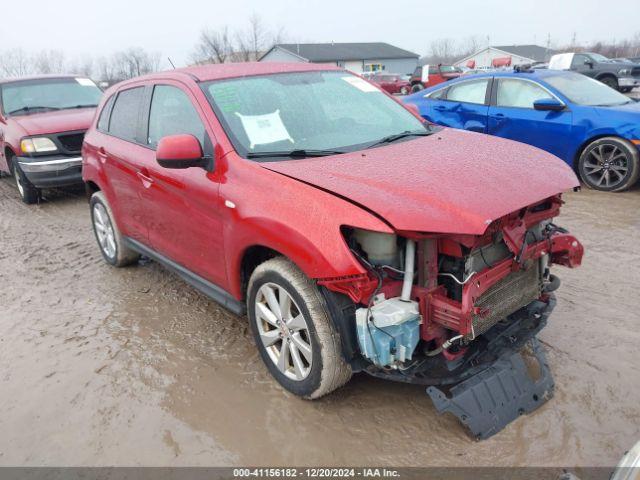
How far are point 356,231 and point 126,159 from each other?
2.37 metres

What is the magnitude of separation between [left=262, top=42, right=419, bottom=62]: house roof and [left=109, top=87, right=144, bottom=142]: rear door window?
171 feet

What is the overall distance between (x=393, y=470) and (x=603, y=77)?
20675mm

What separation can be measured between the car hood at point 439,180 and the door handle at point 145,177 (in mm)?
1265

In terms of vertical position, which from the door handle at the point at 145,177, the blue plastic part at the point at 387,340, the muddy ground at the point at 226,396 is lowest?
the muddy ground at the point at 226,396

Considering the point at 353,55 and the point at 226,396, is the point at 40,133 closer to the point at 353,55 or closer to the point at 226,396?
the point at 226,396

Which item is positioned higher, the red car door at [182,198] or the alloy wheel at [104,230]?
the red car door at [182,198]

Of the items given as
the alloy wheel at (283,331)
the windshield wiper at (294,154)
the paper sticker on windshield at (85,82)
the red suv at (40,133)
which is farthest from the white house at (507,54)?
the alloy wheel at (283,331)

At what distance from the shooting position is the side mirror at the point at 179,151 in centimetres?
286

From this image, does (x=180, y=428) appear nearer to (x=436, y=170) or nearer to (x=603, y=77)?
(x=436, y=170)

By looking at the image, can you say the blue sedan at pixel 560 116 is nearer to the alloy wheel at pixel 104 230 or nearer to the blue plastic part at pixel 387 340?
the alloy wheel at pixel 104 230

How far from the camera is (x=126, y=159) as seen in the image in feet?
13.0

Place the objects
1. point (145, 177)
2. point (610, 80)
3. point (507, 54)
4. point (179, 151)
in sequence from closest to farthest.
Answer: point (179, 151), point (145, 177), point (610, 80), point (507, 54)

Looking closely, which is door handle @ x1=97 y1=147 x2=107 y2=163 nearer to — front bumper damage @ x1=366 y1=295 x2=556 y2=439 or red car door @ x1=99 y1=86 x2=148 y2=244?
red car door @ x1=99 y1=86 x2=148 y2=244

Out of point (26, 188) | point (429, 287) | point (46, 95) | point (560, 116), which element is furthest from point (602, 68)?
point (429, 287)
